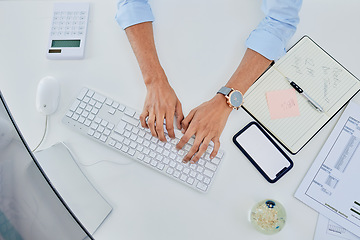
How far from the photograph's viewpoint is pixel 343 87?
3.23 feet

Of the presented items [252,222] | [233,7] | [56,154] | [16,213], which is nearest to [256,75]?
[233,7]

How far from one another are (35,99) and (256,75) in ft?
2.14

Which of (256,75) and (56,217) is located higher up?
(256,75)

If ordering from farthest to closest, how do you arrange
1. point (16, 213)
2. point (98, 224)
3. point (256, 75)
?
point (256, 75)
point (98, 224)
point (16, 213)

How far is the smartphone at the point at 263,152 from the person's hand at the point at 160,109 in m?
0.18

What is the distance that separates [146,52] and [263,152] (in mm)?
445

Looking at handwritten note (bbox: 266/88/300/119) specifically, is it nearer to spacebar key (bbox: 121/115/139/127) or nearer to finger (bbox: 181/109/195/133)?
finger (bbox: 181/109/195/133)

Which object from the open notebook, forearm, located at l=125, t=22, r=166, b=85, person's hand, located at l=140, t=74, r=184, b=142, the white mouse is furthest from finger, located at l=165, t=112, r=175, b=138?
the white mouse

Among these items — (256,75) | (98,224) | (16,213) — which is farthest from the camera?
(256,75)

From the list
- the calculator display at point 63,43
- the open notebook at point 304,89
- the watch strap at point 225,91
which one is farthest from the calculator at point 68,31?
the open notebook at point 304,89

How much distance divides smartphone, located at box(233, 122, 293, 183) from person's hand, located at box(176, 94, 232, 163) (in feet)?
0.20

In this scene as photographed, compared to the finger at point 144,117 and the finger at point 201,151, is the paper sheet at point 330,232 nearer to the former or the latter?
the finger at point 201,151

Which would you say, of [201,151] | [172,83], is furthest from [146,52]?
[201,151]

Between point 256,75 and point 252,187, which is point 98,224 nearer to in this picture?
point 252,187
